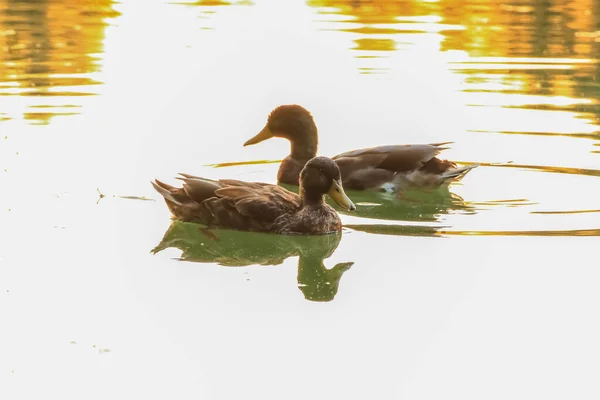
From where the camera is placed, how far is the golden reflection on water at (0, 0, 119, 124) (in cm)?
1535

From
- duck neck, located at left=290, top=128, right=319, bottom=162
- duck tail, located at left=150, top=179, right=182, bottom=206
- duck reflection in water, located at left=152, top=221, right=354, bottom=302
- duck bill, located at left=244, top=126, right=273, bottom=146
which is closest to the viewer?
duck reflection in water, located at left=152, top=221, right=354, bottom=302

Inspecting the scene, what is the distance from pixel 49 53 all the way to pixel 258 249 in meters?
11.1

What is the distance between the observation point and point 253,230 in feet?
33.4

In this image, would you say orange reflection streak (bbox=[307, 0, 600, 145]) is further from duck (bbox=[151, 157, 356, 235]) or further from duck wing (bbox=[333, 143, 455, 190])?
duck (bbox=[151, 157, 356, 235])

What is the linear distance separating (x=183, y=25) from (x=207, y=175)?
11382 millimetres

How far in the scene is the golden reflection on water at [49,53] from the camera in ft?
50.4

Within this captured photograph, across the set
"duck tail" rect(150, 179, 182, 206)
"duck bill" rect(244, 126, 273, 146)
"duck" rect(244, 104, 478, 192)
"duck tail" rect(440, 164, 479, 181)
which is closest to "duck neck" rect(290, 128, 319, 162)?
"duck bill" rect(244, 126, 273, 146)

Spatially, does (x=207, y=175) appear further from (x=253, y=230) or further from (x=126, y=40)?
(x=126, y=40)

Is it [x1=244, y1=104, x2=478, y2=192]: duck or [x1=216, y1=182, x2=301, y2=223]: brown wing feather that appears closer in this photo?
[x1=216, y1=182, x2=301, y2=223]: brown wing feather

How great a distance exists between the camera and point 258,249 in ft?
32.4

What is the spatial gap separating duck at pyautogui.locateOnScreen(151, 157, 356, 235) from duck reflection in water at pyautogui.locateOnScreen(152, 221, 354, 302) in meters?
0.08

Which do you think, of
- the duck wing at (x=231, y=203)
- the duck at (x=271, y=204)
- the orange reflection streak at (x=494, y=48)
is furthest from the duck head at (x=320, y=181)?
the orange reflection streak at (x=494, y=48)

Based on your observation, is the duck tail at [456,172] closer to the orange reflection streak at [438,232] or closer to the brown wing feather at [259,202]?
the orange reflection streak at [438,232]

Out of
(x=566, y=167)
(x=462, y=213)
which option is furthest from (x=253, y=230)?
(x=566, y=167)
